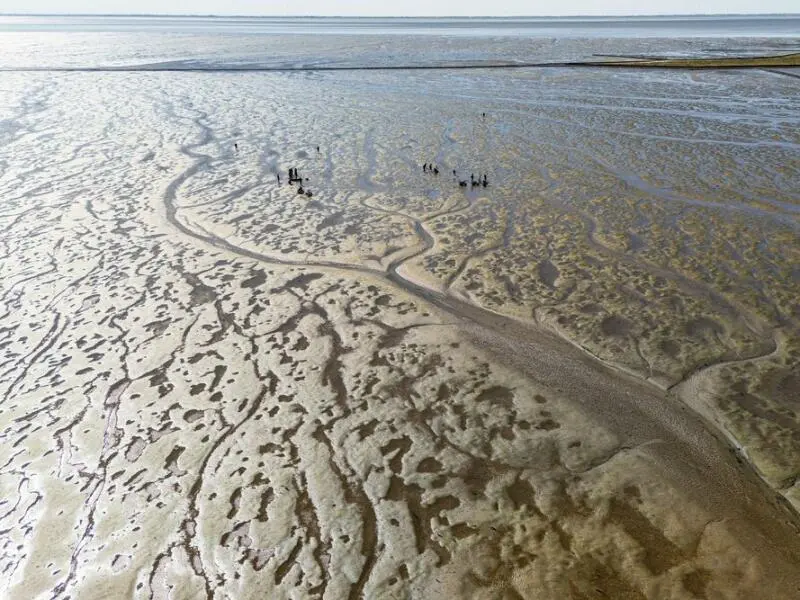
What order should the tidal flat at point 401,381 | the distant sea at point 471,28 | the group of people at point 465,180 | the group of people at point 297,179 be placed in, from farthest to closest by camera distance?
the distant sea at point 471,28 < the group of people at point 465,180 < the group of people at point 297,179 < the tidal flat at point 401,381

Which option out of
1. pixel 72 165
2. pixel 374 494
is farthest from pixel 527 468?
pixel 72 165

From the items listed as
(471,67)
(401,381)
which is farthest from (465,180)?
(471,67)

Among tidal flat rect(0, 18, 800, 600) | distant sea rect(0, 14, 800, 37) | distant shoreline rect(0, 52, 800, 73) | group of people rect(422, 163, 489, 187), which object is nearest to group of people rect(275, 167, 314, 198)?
tidal flat rect(0, 18, 800, 600)

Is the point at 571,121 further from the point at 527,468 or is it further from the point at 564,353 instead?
the point at 527,468

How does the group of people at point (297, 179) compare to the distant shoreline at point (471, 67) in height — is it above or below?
above

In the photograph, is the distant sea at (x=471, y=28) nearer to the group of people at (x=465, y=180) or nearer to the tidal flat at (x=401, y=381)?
the group of people at (x=465, y=180)

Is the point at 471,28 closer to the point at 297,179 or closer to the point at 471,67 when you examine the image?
the point at 471,67

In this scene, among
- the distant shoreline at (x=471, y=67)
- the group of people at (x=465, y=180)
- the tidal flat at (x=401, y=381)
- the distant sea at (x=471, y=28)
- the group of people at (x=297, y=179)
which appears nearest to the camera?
the tidal flat at (x=401, y=381)

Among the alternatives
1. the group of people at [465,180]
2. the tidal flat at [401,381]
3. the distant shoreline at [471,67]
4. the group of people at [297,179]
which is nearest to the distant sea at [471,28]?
the distant shoreline at [471,67]
